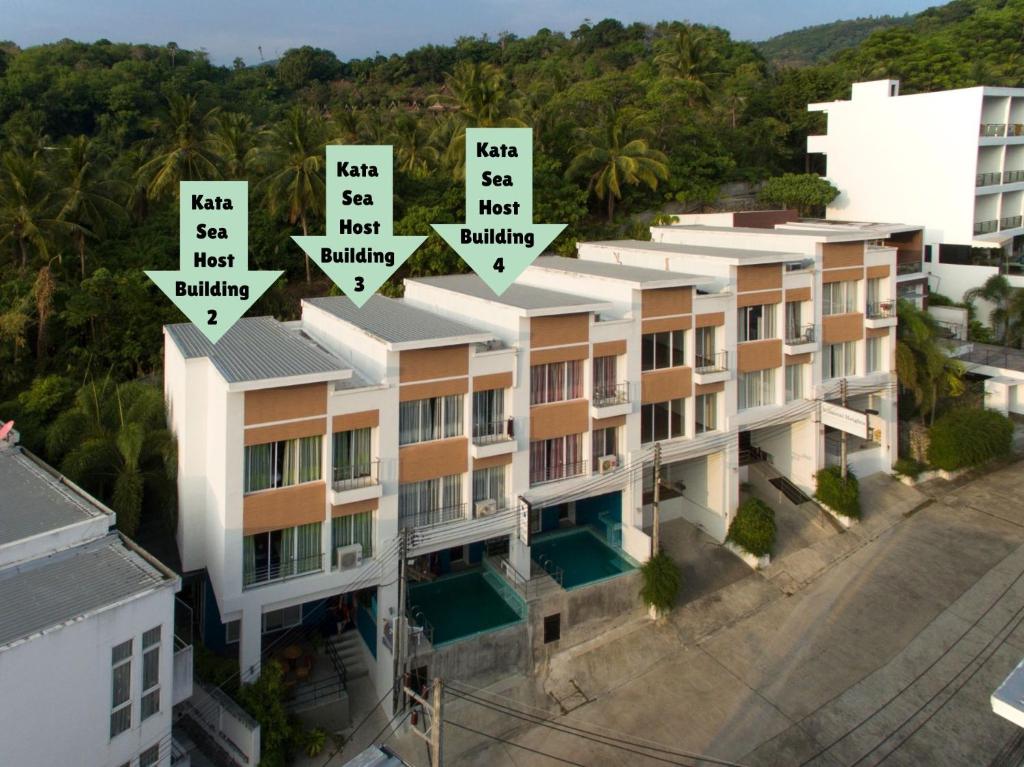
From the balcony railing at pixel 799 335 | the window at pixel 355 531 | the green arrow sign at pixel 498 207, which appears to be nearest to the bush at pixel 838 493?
the balcony railing at pixel 799 335

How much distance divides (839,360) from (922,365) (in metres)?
3.83

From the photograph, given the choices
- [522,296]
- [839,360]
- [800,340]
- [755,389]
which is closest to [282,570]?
[522,296]

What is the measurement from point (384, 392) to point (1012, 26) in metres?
65.3

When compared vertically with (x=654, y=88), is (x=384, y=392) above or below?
below

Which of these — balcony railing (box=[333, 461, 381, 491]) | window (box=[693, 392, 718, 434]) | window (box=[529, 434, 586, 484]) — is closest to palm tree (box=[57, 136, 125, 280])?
balcony railing (box=[333, 461, 381, 491])

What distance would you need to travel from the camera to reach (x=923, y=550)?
24609 mm

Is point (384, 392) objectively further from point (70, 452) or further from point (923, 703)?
point (923, 703)

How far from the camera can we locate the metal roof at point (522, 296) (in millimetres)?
21219

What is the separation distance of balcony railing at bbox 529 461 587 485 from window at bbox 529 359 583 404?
5.73 feet

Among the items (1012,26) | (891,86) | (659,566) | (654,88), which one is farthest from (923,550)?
(1012,26)

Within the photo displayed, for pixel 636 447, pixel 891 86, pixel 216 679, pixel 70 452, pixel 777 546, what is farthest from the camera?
pixel 891 86

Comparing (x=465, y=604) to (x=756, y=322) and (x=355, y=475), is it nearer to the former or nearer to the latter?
(x=355, y=475)

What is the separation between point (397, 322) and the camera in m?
21.1

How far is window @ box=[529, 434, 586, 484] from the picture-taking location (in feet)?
69.9
